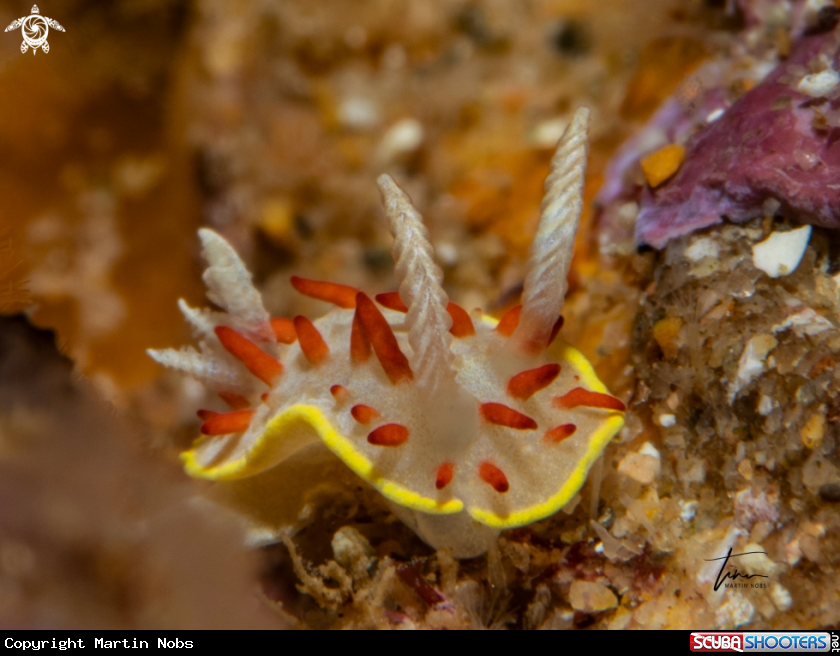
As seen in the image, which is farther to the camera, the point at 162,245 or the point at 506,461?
the point at 162,245

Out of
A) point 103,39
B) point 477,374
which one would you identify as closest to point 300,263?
point 103,39

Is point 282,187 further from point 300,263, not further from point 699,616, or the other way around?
point 699,616

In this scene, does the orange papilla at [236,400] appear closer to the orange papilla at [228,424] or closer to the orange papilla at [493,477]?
the orange papilla at [228,424]

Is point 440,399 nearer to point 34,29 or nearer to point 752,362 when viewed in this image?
point 752,362

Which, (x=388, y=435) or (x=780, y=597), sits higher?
(x=388, y=435)

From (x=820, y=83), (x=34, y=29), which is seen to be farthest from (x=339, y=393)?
(x=34, y=29)

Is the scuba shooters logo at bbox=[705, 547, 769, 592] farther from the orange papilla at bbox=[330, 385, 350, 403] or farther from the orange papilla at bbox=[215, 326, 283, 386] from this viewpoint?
the orange papilla at bbox=[215, 326, 283, 386]
